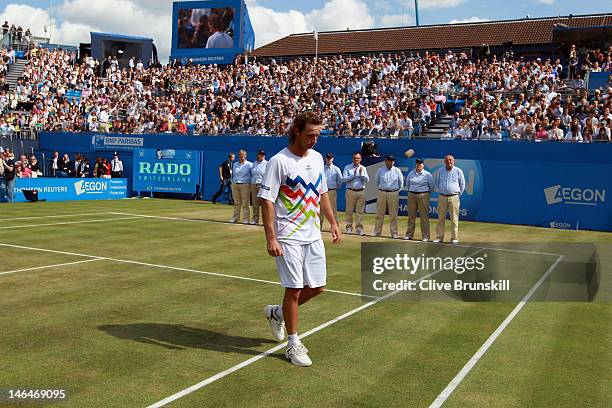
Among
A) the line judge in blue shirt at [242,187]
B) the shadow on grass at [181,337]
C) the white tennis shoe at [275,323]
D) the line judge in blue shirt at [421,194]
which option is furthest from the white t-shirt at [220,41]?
the white tennis shoe at [275,323]

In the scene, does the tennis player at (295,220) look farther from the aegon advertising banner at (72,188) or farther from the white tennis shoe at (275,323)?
the aegon advertising banner at (72,188)

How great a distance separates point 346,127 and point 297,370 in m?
23.9

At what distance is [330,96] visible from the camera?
34.6m

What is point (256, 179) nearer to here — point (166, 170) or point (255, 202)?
point (255, 202)

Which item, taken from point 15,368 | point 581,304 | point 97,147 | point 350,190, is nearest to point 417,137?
point 350,190

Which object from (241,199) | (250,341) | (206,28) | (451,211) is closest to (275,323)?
(250,341)

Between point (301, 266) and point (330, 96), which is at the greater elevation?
point (330, 96)

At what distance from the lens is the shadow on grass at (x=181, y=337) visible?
25.4ft

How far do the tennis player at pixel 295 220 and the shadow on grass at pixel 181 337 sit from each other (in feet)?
2.77

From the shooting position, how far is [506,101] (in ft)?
92.5

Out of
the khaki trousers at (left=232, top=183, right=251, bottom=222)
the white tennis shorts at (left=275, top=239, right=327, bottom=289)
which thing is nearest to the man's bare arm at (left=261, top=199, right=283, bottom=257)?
the white tennis shorts at (left=275, top=239, right=327, bottom=289)

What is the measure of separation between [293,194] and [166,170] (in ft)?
94.7

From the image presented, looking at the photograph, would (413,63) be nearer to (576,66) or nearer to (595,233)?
(576,66)

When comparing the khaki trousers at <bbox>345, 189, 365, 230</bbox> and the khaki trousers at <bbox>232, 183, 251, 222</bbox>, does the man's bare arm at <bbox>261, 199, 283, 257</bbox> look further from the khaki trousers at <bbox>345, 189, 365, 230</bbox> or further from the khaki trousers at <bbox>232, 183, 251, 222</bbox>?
the khaki trousers at <bbox>232, 183, 251, 222</bbox>
